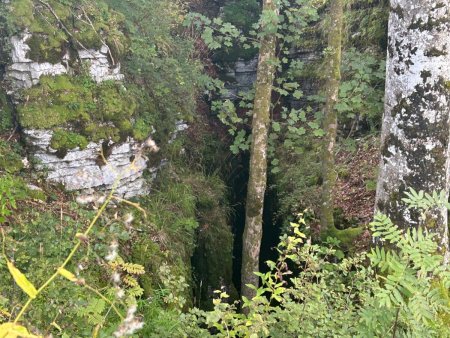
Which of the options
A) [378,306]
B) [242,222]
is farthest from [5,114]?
[378,306]

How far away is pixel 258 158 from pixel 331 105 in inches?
56.3

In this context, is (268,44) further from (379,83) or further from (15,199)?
(15,199)

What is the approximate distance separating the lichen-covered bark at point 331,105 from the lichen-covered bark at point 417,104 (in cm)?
245

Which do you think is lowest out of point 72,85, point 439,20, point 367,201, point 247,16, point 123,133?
point 367,201

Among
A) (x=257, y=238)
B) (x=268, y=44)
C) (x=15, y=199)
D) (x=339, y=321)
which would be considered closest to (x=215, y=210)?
(x=257, y=238)

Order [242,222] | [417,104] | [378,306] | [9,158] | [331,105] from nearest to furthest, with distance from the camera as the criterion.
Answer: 1. [378,306]
2. [417,104]
3. [9,158]
4. [331,105]
5. [242,222]

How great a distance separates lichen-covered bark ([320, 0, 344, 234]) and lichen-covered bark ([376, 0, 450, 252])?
8.05ft

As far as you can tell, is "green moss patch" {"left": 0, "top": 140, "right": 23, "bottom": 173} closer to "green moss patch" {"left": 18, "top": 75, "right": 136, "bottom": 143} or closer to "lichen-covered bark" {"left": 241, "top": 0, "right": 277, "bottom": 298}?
"green moss patch" {"left": 18, "top": 75, "right": 136, "bottom": 143}

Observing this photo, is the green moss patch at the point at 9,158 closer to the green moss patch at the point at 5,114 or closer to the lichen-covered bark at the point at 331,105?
the green moss patch at the point at 5,114

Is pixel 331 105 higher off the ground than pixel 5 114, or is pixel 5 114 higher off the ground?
pixel 331 105

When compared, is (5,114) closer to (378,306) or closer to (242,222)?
(242,222)

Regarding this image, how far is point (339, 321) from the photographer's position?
104 inches

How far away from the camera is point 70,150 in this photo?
5734 mm

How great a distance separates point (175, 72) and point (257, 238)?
3.51 m
